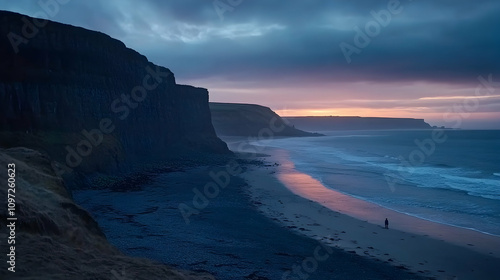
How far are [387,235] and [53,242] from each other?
54.8 ft

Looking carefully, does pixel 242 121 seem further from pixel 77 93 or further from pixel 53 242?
pixel 53 242

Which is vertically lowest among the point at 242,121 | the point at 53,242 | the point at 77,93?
the point at 53,242

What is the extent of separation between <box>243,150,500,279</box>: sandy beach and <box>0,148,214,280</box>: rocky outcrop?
1075 cm

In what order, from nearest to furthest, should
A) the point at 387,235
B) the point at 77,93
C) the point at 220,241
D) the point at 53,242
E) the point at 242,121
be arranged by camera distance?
the point at 53,242 → the point at 220,241 → the point at 387,235 → the point at 77,93 → the point at 242,121

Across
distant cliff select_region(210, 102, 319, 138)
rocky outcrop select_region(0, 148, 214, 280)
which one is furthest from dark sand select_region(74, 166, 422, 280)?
distant cliff select_region(210, 102, 319, 138)

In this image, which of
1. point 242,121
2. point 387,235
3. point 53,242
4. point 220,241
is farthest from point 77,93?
point 242,121

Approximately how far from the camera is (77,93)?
33625 millimetres

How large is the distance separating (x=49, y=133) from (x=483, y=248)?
30157mm

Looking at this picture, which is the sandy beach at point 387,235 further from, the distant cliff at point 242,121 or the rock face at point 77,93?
the distant cliff at point 242,121

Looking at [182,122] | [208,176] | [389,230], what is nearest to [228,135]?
[182,122]

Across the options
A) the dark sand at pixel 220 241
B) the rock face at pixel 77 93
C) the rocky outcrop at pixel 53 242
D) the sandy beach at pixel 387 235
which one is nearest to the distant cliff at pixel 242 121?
the rock face at pixel 77 93

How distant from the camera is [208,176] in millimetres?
38500

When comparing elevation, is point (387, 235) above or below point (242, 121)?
below

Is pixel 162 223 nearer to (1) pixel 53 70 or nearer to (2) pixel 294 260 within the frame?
(2) pixel 294 260
